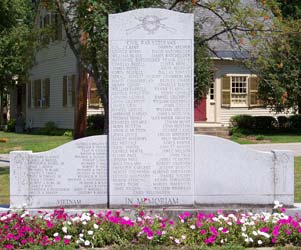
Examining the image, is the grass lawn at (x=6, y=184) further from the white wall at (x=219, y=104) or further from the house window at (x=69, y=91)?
the house window at (x=69, y=91)

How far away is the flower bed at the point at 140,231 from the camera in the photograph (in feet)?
22.3

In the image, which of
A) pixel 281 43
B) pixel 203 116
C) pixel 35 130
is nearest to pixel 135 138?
pixel 281 43

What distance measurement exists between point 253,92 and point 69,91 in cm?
913

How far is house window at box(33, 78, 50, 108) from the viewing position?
33688mm

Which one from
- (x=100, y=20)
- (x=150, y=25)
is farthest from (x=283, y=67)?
(x=150, y=25)

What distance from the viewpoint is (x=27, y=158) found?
316 inches

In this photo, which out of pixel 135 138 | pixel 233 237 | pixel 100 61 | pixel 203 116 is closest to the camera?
pixel 233 237

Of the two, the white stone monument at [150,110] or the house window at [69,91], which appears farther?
the house window at [69,91]

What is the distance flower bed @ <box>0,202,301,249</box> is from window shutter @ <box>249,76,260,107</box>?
913 inches

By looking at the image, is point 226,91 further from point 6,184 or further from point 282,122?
point 6,184

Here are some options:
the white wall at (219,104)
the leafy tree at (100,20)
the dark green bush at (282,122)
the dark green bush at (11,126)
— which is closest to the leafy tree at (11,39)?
the dark green bush at (11,126)

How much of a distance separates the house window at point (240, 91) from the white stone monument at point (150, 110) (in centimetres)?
2199

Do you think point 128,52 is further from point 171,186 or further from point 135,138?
point 171,186

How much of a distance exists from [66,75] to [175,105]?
23.3m
